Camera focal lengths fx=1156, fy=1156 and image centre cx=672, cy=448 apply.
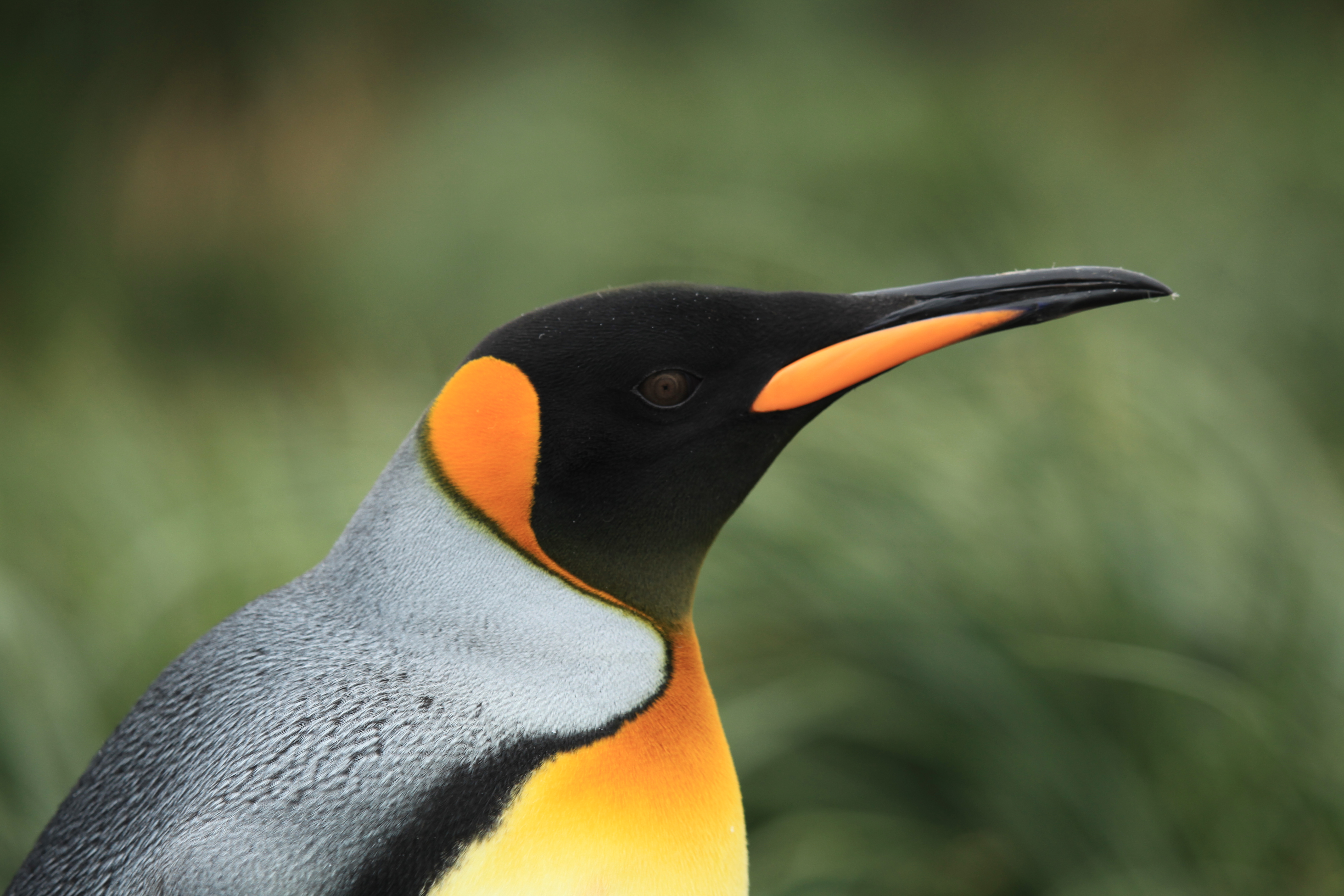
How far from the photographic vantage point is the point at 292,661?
935mm

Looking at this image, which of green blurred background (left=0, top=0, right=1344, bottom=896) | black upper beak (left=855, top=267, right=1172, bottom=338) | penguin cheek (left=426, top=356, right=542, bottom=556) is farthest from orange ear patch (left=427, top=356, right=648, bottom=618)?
green blurred background (left=0, top=0, right=1344, bottom=896)

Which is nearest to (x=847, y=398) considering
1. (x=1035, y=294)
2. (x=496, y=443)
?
(x=1035, y=294)

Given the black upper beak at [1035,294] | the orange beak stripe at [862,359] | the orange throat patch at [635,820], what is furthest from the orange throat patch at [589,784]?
the black upper beak at [1035,294]

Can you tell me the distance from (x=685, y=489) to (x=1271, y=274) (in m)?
3.18

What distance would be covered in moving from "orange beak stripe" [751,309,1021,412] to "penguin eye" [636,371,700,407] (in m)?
0.06

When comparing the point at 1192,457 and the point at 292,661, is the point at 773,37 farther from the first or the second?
the point at 292,661

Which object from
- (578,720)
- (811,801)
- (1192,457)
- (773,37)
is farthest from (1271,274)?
(773,37)

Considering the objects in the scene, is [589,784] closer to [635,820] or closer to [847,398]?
[635,820]

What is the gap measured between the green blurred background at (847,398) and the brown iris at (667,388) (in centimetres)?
102

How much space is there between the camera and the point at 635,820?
3.05ft

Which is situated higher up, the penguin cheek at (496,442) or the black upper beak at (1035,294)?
the black upper beak at (1035,294)

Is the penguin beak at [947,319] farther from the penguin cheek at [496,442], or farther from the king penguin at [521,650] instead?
the penguin cheek at [496,442]

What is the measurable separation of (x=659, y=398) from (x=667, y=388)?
12 millimetres

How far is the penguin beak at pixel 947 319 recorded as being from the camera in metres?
1.02
